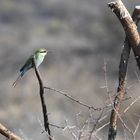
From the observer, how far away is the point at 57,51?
21266 mm

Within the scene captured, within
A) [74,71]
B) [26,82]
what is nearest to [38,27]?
[74,71]

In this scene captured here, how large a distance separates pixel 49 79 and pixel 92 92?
105 centimetres

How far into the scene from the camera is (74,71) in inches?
808

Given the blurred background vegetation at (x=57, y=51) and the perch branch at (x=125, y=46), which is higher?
the perch branch at (x=125, y=46)

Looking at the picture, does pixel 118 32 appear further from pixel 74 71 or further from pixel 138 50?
pixel 138 50

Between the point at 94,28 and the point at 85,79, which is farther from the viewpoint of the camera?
the point at 94,28

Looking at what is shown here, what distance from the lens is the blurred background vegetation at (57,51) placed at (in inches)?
691

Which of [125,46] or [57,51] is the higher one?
[125,46]

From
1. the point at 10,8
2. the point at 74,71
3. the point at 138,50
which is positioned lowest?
the point at 10,8

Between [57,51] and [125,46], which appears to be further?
[57,51]

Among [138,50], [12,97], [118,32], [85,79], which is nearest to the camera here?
[138,50]

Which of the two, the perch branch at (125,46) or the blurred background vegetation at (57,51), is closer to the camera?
the perch branch at (125,46)

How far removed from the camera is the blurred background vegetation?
17.6 m

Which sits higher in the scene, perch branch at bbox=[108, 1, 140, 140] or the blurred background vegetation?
perch branch at bbox=[108, 1, 140, 140]
